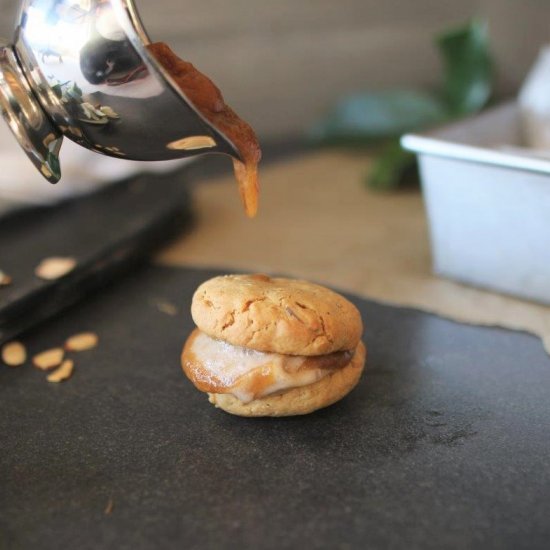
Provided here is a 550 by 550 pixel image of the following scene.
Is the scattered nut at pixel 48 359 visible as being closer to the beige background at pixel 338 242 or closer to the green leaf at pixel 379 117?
the beige background at pixel 338 242

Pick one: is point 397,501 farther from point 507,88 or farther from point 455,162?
point 507,88

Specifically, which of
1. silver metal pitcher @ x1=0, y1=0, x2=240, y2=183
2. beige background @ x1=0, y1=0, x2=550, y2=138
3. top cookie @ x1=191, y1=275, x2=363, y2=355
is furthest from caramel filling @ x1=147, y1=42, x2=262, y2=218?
beige background @ x1=0, y1=0, x2=550, y2=138

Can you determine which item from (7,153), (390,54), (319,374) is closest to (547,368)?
(319,374)

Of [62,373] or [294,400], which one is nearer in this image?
[294,400]

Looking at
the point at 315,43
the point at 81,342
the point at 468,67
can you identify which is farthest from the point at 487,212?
the point at 315,43

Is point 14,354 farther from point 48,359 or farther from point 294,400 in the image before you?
point 294,400

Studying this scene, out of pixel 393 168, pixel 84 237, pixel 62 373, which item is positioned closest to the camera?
pixel 62 373
